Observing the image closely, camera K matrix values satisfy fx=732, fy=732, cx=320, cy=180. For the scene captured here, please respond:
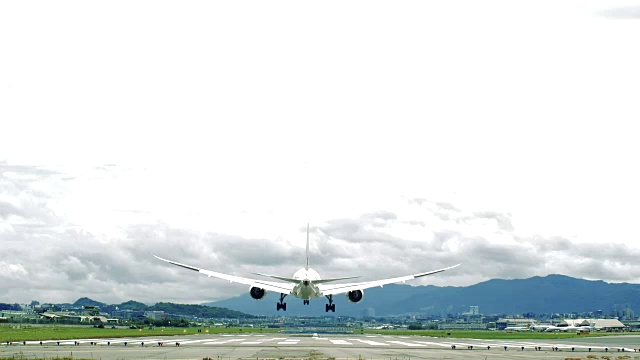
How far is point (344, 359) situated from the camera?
184 ft

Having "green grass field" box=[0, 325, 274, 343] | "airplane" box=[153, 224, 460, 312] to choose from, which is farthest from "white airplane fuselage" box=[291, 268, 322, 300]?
"green grass field" box=[0, 325, 274, 343]

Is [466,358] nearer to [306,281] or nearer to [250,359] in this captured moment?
[250,359]

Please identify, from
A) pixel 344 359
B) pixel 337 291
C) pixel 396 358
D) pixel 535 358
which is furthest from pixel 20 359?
pixel 337 291

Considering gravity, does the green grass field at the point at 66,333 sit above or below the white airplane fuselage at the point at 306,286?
below

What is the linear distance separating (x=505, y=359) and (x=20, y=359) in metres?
36.6

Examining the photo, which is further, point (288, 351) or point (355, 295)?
point (355, 295)

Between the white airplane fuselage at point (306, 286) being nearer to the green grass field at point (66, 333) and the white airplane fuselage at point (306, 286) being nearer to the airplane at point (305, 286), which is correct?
the airplane at point (305, 286)

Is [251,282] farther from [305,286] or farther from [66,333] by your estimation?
[66,333]

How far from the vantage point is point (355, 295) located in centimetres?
9744

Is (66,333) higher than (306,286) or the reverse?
the reverse

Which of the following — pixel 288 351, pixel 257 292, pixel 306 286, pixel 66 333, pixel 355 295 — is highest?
pixel 306 286

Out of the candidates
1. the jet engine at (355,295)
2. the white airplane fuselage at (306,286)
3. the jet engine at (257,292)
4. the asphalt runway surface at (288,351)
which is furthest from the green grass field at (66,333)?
the jet engine at (355,295)

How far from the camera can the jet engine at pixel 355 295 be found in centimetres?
9681

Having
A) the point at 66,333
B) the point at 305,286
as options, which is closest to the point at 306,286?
the point at 305,286
